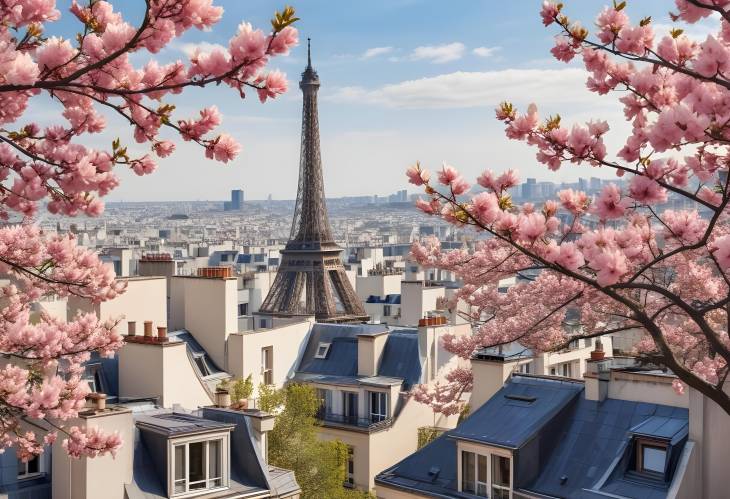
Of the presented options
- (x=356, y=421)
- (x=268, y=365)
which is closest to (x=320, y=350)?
(x=268, y=365)

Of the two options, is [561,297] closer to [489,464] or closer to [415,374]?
[489,464]

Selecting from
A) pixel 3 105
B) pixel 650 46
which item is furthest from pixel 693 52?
pixel 3 105

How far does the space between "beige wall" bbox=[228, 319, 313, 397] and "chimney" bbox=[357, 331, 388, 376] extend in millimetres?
2610

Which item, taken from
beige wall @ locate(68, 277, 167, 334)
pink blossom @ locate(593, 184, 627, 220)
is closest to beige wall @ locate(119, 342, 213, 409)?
beige wall @ locate(68, 277, 167, 334)

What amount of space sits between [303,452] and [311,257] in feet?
159

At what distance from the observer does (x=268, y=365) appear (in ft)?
99.2

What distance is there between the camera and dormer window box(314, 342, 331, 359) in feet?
104

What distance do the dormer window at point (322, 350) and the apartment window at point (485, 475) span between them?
14.5 meters

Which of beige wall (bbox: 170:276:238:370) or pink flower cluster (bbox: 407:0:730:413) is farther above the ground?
pink flower cluster (bbox: 407:0:730:413)

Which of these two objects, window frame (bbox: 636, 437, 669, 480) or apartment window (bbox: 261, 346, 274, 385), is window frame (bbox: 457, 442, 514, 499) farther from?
apartment window (bbox: 261, 346, 274, 385)

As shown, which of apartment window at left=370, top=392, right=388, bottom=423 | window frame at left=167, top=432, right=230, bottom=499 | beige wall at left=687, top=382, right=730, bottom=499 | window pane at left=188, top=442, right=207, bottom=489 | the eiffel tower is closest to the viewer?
beige wall at left=687, top=382, right=730, bottom=499

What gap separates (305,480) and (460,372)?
590 cm

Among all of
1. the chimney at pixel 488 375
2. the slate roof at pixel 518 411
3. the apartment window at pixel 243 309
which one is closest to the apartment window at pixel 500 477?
the slate roof at pixel 518 411

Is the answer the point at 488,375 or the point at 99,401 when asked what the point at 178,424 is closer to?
the point at 99,401
